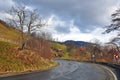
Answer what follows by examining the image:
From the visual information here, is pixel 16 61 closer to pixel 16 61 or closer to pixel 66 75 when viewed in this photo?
pixel 16 61

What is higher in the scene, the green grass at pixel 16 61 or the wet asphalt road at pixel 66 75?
the green grass at pixel 16 61

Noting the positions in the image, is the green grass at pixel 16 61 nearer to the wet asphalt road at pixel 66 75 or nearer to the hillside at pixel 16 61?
the hillside at pixel 16 61

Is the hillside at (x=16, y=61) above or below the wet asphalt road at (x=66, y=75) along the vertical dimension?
above

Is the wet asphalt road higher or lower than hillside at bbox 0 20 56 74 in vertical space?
lower

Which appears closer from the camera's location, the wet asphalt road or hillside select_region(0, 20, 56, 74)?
the wet asphalt road

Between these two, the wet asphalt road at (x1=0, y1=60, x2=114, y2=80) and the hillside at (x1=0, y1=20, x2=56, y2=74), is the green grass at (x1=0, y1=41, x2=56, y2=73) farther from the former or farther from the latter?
the wet asphalt road at (x1=0, y1=60, x2=114, y2=80)

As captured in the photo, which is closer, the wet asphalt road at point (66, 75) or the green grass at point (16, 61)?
the wet asphalt road at point (66, 75)

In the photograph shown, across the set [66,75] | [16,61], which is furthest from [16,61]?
[66,75]

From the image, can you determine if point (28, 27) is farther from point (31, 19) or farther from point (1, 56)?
point (1, 56)

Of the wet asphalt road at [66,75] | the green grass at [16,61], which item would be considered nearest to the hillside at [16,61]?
the green grass at [16,61]

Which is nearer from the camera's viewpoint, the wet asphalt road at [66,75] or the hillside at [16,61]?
the wet asphalt road at [66,75]

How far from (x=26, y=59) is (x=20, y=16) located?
11.1m

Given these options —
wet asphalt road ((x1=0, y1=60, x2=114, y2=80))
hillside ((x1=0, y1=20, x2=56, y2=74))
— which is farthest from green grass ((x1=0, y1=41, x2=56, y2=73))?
wet asphalt road ((x1=0, y1=60, x2=114, y2=80))

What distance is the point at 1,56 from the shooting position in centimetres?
3784
